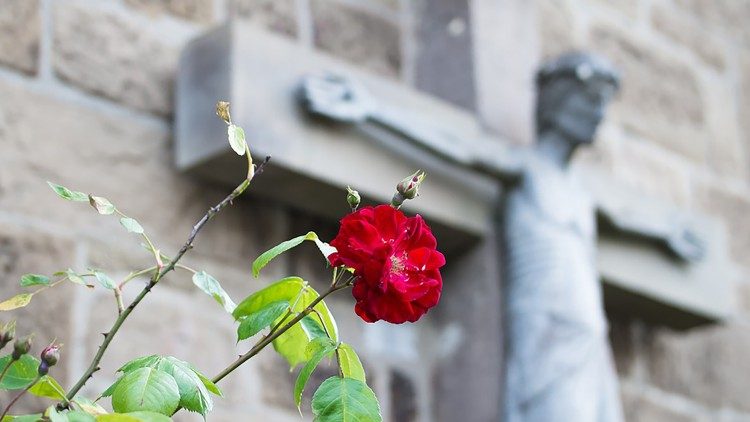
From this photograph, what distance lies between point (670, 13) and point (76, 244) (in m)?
1.70

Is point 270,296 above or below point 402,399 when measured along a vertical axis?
above

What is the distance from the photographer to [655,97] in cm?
351

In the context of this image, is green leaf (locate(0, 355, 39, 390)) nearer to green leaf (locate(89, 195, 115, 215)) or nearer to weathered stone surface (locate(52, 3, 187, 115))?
green leaf (locate(89, 195, 115, 215))

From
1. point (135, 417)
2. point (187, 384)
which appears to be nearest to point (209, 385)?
point (187, 384)

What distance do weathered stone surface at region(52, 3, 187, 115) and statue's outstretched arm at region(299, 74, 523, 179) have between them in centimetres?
22

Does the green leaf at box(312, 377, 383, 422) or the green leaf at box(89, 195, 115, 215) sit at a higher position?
the green leaf at box(312, 377, 383, 422)

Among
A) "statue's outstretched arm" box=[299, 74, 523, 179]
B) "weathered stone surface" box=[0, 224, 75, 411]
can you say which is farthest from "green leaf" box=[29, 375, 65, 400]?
"statue's outstretched arm" box=[299, 74, 523, 179]

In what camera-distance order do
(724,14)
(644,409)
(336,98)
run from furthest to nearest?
(724,14)
(644,409)
(336,98)

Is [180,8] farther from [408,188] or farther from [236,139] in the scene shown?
[408,188]

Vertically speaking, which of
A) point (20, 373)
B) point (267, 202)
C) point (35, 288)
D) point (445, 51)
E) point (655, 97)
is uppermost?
point (655, 97)

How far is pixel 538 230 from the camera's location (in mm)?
2721

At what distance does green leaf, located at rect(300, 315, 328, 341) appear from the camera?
141cm

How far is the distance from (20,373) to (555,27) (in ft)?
7.36

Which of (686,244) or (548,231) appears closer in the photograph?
(548,231)
